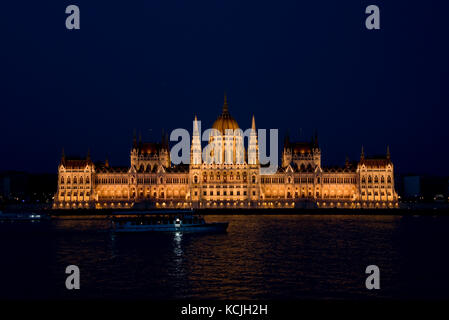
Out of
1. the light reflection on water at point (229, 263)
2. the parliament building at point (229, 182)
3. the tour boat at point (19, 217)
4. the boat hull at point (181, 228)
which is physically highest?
the parliament building at point (229, 182)

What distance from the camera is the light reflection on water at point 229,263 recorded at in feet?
111

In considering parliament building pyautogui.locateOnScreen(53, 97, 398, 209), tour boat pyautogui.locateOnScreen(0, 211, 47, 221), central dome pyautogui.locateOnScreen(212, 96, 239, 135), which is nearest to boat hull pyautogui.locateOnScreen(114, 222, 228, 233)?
tour boat pyautogui.locateOnScreen(0, 211, 47, 221)

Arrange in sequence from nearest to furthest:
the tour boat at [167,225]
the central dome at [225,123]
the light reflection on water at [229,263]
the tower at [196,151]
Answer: the light reflection on water at [229,263] < the tour boat at [167,225] < the tower at [196,151] < the central dome at [225,123]

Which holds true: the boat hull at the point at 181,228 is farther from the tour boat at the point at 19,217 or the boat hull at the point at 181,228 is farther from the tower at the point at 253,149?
the tower at the point at 253,149

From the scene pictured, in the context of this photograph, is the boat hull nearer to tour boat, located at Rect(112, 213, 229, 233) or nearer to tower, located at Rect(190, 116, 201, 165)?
tour boat, located at Rect(112, 213, 229, 233)

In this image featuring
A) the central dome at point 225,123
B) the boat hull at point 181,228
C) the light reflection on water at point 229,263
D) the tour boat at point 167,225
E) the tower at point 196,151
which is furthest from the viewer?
the central dome at point 225,123

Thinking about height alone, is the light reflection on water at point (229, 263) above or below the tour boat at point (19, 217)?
below

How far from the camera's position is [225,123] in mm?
136000

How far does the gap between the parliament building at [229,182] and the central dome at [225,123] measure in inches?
36.1

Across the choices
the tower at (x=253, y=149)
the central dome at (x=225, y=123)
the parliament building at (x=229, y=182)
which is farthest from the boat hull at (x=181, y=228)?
the central dome at (x=225, y=123)

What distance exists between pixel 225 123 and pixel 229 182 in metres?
17.0
